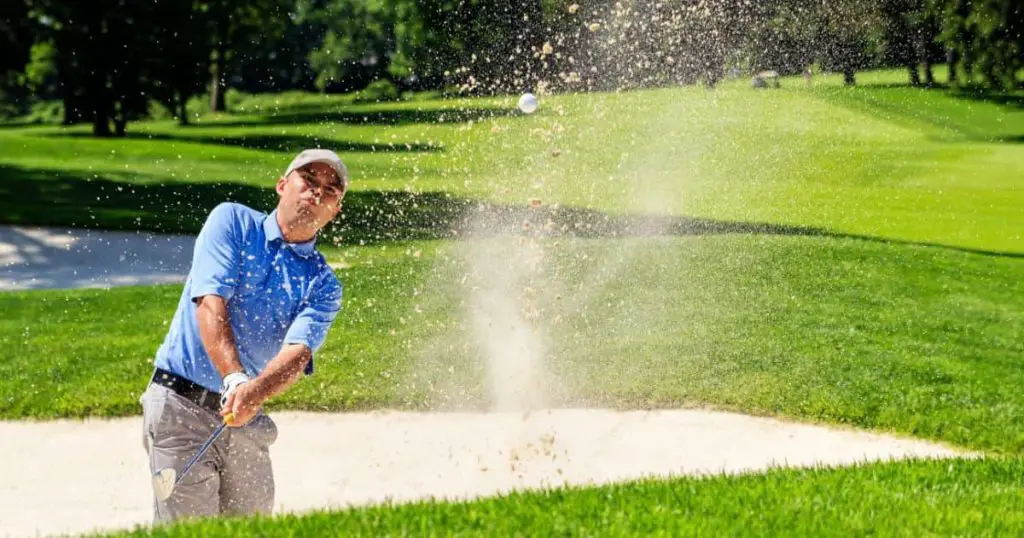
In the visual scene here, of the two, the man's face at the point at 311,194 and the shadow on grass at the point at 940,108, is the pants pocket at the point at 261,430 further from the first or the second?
the shadow on grass at the point at 940,108

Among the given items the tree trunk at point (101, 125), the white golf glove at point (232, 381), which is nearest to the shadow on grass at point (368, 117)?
the tree trunk at point (101, 125)

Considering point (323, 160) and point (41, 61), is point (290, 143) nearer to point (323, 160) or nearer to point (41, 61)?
point (41, 61)

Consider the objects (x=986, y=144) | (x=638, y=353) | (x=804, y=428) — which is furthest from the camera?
(x=986, y=144)

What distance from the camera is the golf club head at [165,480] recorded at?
4.58 m

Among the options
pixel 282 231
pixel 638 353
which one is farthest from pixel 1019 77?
pixel 282 231

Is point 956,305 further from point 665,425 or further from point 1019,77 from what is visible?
point 1019,77

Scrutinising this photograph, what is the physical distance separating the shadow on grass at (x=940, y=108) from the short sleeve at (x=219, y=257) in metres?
25.3

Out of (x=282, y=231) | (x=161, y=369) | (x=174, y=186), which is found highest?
(x=282, y=231)

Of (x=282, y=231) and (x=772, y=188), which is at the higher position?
(x=282, y=231)

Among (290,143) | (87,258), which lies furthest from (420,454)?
(290,143)

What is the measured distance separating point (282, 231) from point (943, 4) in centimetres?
3226

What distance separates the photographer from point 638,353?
9.63 m

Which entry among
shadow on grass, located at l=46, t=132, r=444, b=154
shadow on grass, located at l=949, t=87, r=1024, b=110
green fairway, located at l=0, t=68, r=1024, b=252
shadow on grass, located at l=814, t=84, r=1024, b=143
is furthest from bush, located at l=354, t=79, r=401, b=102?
shadow on grass, located at l=949, t=87, r=1024, b=110

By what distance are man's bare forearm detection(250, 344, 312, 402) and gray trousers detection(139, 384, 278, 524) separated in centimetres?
44
